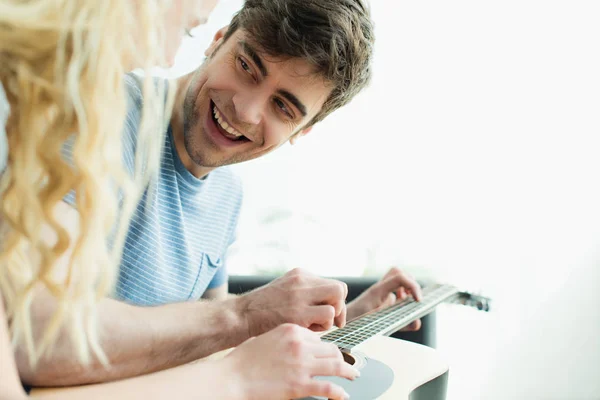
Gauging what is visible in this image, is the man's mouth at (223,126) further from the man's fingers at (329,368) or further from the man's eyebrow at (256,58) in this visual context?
the man's fingers at (329,368)

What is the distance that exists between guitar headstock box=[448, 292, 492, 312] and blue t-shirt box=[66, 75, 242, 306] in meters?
0.69

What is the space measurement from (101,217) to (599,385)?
6.43ft

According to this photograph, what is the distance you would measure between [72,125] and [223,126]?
649 mm

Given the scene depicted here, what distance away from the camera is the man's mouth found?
1.12 metres

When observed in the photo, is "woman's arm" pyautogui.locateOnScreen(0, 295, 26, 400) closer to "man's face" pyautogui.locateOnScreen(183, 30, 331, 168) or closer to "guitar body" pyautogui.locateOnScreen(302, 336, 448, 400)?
"guitar body" pyautogui.locateOnScreen(302, 336, 448, 400)

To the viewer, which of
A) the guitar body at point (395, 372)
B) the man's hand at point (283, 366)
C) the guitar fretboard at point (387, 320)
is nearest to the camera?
the man's hand at point (283, 366)

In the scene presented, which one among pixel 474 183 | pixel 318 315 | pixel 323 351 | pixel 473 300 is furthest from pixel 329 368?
pixel 474 183

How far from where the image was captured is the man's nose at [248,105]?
107 centimetres

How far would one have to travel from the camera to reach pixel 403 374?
0.96 m

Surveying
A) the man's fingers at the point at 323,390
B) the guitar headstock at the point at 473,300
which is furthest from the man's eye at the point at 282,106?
the guitar headstock at the point at 473,300

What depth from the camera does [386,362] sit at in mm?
992

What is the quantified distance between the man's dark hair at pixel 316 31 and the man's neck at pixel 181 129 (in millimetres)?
158

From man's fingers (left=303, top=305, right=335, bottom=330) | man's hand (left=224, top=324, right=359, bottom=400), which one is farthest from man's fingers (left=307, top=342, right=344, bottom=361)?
man's fingers (left=303, top=305, right=335, bottom=330)

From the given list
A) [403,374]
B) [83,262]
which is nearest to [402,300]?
[403,374]
